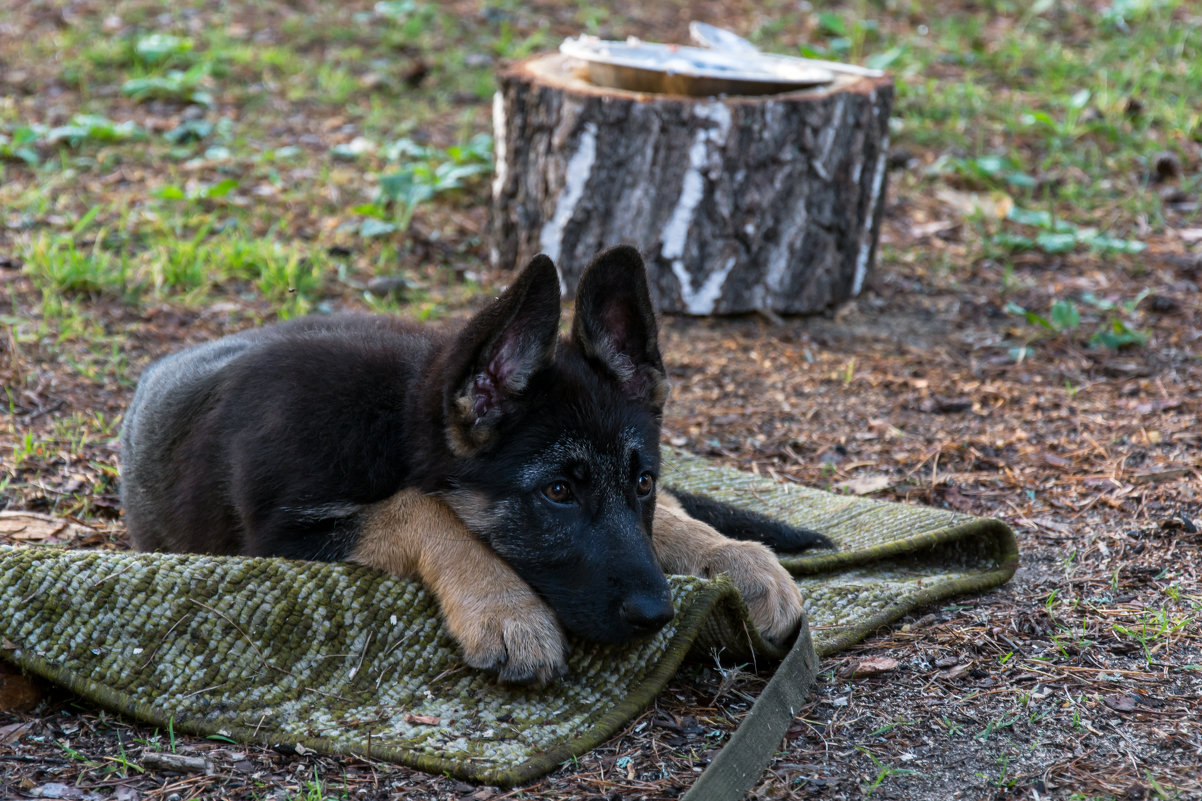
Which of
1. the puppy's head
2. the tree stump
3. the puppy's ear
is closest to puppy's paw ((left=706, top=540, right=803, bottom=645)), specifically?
the puppy's head

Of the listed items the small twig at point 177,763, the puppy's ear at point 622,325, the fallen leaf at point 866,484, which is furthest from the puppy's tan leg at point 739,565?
the small twig at point 177,763

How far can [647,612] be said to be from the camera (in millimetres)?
3084

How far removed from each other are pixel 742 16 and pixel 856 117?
5.65 m

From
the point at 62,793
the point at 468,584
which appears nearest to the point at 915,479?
the point at 468,584

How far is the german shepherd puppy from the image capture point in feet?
10.6

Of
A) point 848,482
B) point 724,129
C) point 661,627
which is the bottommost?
point 848,482

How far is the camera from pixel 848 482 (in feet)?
16.8

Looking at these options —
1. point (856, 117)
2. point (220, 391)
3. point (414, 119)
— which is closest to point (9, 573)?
point (220, 391)

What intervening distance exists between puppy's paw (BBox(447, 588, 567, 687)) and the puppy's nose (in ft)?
0.76

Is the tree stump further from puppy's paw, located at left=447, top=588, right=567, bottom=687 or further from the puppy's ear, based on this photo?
puppy's paw, located at left=447, top=588, right=567, bottom=687

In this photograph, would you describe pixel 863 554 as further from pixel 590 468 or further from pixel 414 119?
pixel 414 119

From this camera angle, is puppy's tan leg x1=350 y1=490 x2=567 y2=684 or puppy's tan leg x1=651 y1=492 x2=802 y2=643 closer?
puppy's tan leg x1=350 y1=490 x2=567 y2=684

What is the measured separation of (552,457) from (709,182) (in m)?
3.65

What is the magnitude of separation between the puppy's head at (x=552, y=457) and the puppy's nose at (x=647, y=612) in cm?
4
